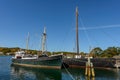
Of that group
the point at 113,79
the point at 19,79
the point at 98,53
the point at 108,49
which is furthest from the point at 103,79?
the point at 98,53

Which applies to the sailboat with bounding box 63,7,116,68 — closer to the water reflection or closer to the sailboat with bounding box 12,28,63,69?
the sailboat with bounding box 12,28,63,69

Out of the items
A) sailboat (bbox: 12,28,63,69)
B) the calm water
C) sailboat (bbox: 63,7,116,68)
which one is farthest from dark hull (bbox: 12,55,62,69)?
sailboat (bbox: 63,7,116,68)

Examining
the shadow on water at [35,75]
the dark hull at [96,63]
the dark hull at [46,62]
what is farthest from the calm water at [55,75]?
the dark hull at [96,63]

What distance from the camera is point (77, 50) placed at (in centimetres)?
5319

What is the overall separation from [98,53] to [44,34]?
44.0 metres

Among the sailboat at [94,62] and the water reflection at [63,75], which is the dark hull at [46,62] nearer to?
the water reflection at [63,75]

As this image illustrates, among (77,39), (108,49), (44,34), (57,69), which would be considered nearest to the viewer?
(57,69)

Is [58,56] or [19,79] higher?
[58,56]

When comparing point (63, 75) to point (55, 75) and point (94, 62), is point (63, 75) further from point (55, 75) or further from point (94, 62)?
point (94, 62)

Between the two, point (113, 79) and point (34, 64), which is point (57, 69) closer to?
point (34, 64)

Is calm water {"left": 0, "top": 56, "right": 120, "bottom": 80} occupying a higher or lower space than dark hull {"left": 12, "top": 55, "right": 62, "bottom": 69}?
lower

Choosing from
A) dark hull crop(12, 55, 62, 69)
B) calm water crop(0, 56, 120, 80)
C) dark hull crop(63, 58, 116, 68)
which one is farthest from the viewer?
dark hull crop(63, 58, 116, 68)

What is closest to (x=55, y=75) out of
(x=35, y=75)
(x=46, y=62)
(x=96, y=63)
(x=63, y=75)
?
(x=63, y=75)

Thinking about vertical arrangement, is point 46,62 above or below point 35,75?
above
